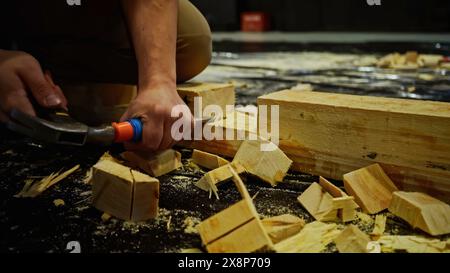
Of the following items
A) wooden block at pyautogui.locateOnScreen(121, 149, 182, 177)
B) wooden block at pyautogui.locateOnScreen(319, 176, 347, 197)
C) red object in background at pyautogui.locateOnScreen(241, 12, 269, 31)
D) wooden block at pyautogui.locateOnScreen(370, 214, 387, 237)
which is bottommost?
wooden block at pyautogui.locateOnScreen(370, 214, 387, 237)

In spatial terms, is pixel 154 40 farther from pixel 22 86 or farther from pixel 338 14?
pixel 338 14

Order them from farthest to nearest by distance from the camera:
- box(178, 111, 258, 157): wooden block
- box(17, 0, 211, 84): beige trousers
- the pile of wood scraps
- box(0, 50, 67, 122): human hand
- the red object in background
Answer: the red object in background → the pile of wood scraps → box(17, 0, 211, 84): beige trousers → box(178, 111, 258, 157): wooden block → box(0, 50, 67, 122): human hand

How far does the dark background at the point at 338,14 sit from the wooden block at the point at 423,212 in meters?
7.63

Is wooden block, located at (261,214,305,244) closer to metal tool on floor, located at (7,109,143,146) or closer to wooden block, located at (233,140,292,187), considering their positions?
wooden block, located at (233,140,292,187)

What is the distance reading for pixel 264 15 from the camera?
31.3 ft

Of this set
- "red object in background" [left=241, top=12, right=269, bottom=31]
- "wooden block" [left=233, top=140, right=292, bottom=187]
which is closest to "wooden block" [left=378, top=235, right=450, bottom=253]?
"wooden block" [left=233, top=140, right=292, bottom=187]

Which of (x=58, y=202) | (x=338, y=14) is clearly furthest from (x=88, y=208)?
(x=338, y=14)

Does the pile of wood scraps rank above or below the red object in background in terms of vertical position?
below

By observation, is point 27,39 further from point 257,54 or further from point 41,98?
point 257,54

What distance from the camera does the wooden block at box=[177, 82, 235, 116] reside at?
68.2 inches

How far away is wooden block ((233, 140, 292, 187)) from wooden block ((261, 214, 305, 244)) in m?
0.27

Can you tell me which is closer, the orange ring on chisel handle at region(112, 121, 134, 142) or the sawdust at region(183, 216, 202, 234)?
the sawdust at region(183, 216, 202, 234)

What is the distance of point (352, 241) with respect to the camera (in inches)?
37.7
